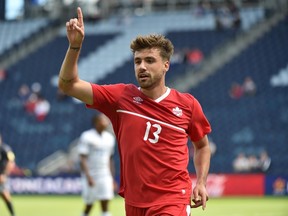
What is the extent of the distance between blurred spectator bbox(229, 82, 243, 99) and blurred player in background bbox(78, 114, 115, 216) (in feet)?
56.5

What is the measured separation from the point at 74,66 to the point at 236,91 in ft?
87.9

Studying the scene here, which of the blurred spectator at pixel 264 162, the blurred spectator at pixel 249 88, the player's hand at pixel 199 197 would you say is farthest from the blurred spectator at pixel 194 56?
the player's hand at pixel 199 197

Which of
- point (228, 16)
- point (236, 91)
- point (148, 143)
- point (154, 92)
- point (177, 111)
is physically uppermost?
point (228, 16)

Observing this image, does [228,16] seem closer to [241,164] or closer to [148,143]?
[241,164]

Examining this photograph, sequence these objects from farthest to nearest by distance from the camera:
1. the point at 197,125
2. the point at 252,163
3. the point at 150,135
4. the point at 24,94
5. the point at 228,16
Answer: the point at 228,16, the point at 24,94, the point at 252,163, the point at 197,125, the point at 150,135

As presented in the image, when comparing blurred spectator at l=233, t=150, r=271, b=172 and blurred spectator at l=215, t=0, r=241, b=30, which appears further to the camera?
blurred spectator at l=215, t=0, r=241, b=30

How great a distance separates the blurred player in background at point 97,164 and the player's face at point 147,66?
Result: 27.2ft

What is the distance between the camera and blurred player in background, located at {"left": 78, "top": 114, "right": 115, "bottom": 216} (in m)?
15.4

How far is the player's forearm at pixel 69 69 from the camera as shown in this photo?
6.23 m

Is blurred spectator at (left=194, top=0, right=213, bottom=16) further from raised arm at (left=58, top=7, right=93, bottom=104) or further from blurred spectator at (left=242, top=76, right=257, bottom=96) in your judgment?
raised arm at (left=58, top=7, right=93, bottom=104)

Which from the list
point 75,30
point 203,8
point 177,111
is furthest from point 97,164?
point 203,8

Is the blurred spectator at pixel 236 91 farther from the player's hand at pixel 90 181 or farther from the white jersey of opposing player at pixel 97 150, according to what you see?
the player's hand at pixel 90 181

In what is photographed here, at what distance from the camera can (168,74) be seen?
115 ft

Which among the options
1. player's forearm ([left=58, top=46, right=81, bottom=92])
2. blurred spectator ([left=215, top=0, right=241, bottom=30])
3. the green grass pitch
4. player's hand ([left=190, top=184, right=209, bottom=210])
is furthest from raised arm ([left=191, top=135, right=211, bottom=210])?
blurred spectator ([left=215, top=0, right=241, bottom=30])
